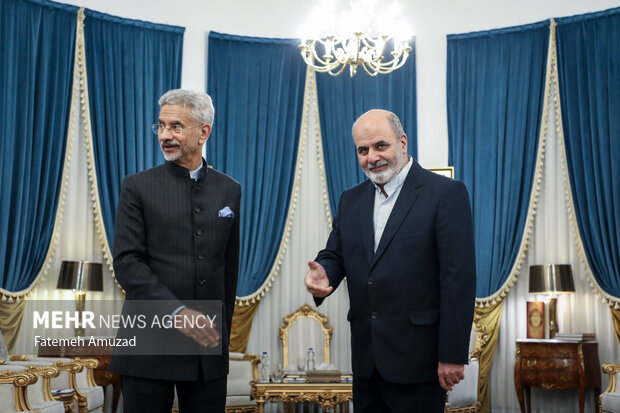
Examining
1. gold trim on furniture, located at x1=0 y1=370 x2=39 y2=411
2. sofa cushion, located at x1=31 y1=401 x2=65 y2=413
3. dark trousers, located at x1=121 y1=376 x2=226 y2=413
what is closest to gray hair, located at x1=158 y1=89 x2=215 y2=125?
dark trousers, located at x1=121 y1=376 x2=226 y2=413

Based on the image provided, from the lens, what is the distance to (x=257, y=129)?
8.15m

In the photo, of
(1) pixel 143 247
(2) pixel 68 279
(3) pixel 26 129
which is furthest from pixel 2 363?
(1) pixel 143 247

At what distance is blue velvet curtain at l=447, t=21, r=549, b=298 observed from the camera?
25.4 feet

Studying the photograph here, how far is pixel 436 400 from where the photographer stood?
2.54 meters

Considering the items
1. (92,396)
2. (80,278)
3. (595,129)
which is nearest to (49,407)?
(92,396)

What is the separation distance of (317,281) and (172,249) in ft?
1.77

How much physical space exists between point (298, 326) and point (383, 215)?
17.5ft

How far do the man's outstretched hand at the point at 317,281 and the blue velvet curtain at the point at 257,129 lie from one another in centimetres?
534

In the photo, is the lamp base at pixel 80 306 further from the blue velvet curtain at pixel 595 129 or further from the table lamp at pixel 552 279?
the blue velvet curtain at pixel 595 129

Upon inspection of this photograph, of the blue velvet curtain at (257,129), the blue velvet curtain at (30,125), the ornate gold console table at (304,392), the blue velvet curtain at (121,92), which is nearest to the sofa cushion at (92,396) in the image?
the ornate gold console table at (304,392)

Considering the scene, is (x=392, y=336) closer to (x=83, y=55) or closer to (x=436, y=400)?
(x=436, y=400)

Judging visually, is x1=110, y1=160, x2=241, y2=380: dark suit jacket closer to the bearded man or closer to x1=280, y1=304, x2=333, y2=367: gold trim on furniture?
the bearded man

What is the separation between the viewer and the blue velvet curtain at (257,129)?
8031mm

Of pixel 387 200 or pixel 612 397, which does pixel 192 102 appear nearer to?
pixel 387 200
